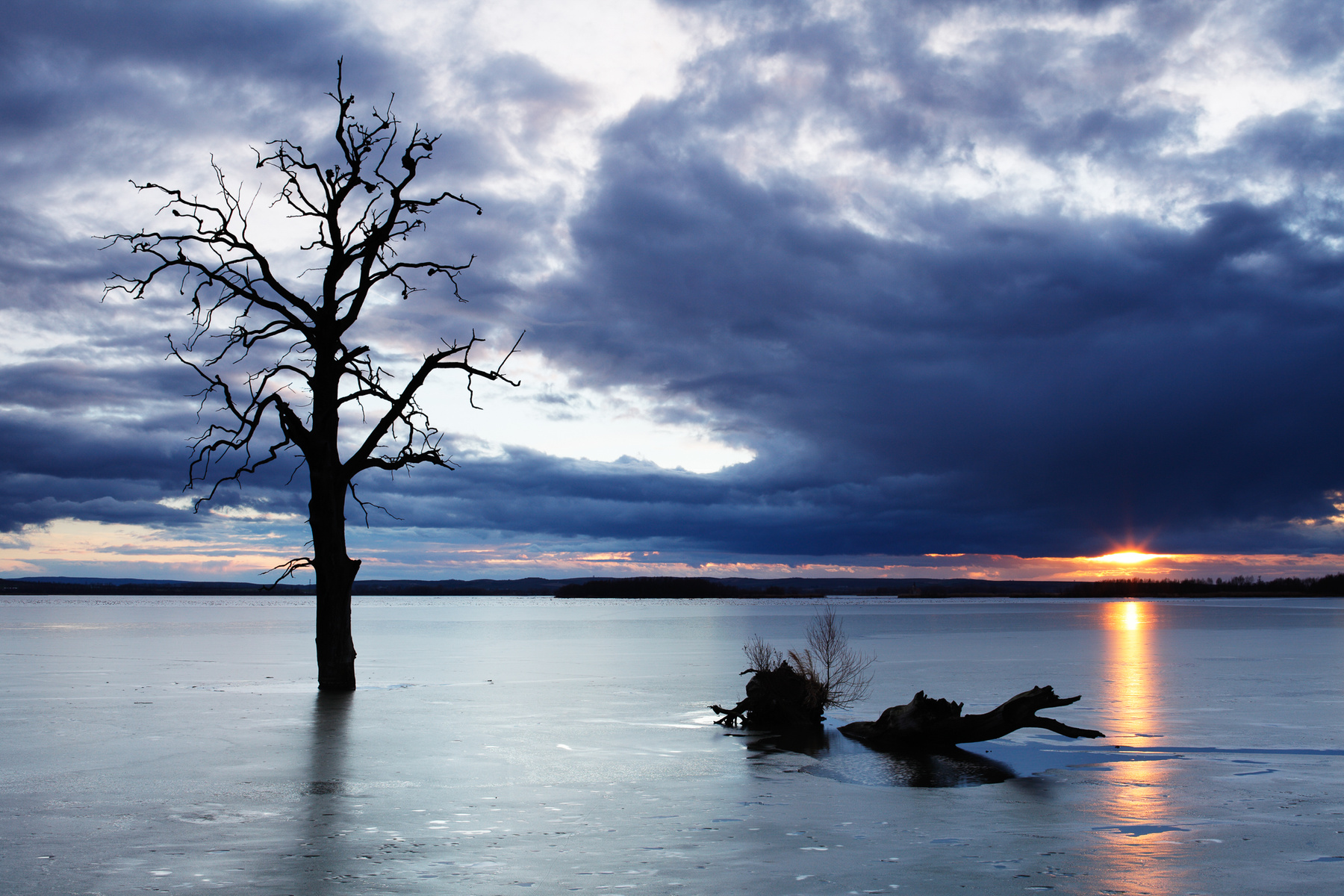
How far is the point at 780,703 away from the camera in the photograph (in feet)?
65.7

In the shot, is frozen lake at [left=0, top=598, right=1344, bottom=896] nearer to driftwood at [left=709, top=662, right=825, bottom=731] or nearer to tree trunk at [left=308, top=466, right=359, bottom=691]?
driftwood at [left=709, top=662, right=825, bottom=731]

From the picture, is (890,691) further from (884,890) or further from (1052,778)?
(884,890)

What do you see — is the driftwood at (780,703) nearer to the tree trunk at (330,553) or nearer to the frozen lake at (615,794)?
the frozen lake at (615,794)

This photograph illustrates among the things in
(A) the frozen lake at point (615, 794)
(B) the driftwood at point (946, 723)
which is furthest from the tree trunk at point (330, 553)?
(B) the driftwood at point (946, 723)

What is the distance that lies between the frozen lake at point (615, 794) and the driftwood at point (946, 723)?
1.80ft

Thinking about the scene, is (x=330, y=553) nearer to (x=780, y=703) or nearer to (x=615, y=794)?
(x=780, y=703)

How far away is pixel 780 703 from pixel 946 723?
4020 mm

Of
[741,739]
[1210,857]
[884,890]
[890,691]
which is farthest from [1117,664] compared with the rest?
[884,890]

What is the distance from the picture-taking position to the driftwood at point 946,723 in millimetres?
15906

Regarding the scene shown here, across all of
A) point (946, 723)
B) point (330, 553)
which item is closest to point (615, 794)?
point (946, 723)

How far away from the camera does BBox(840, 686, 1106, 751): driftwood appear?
1591 centimetres

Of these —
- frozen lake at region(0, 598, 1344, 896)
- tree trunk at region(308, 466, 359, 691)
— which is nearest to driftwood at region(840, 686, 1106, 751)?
frozen lake at region(0, 598, 1344, 896)

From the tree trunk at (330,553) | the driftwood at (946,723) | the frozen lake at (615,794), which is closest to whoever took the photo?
the frozen lake at (615,794)

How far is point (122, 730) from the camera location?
653 inches
